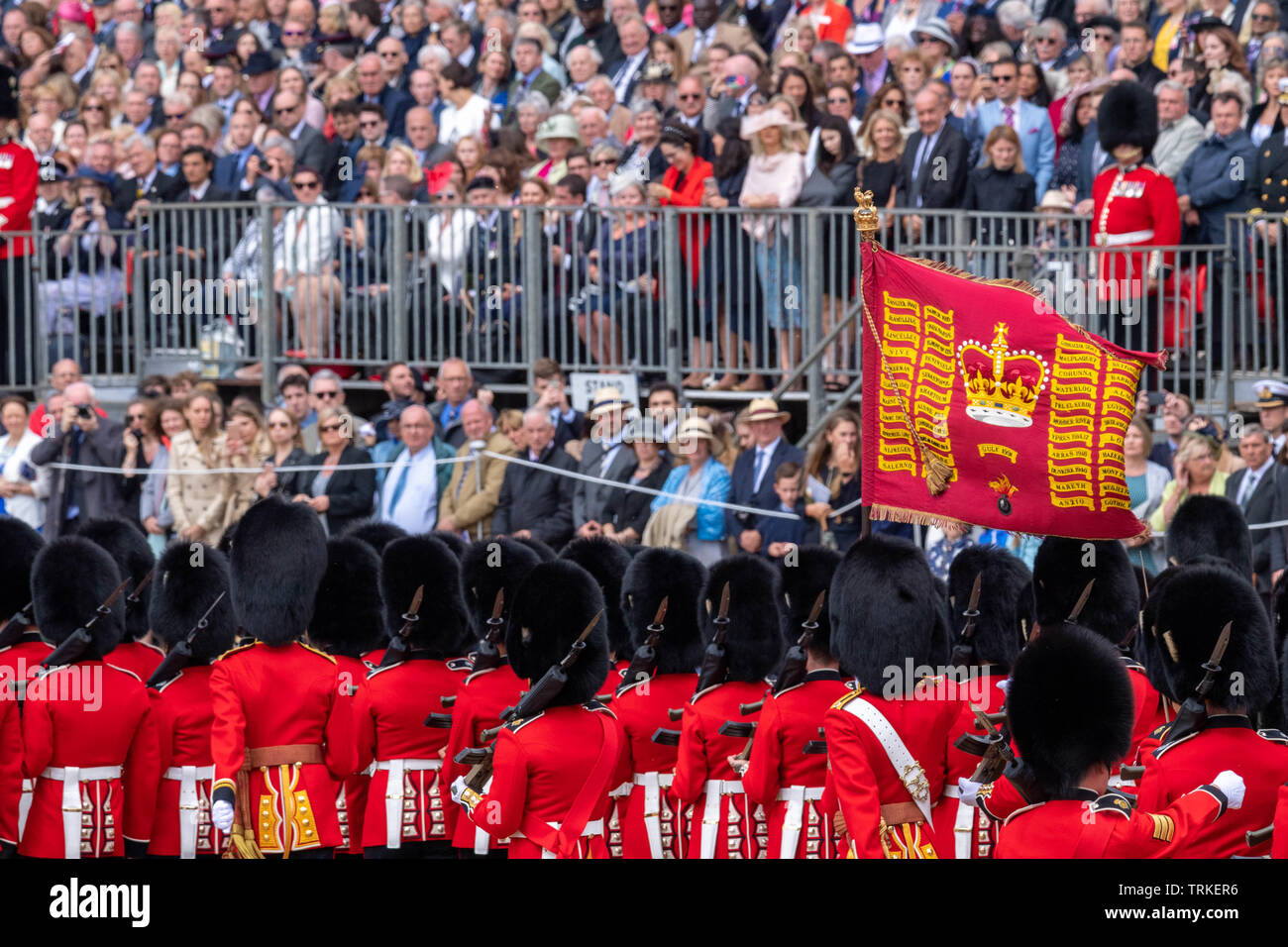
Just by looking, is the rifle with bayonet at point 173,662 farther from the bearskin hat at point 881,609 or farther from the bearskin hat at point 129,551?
the bearskin hat at point 881,609

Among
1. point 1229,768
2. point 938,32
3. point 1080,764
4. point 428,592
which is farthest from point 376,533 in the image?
point 938,32

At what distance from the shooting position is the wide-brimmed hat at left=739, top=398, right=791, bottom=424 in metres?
13.1

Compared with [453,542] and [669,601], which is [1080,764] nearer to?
[669,601]

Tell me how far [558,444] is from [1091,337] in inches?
227

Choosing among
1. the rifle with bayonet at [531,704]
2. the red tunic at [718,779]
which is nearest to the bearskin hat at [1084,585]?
the red tunic at [718,779]

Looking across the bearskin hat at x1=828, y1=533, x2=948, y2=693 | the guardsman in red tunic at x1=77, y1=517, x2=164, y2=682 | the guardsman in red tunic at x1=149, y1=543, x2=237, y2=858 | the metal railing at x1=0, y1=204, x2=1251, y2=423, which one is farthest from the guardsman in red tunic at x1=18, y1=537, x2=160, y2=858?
the metal railing at x1=0, y1=204, x2=1251, y2=423

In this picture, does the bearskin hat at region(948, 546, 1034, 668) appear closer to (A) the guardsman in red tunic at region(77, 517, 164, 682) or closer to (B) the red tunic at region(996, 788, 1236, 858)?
(B) the red tunic at region(996, 788, 1236, 858)

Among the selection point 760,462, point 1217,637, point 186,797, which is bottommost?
point 186,797

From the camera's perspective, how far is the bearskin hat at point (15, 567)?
9.56m

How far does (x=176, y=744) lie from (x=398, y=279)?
6494 mm

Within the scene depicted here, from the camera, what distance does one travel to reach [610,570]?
10.0 m

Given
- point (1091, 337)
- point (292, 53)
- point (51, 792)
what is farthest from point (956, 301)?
point (292, 53)

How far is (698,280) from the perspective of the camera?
1474 cm

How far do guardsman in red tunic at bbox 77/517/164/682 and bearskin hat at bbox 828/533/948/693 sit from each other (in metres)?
2.98
